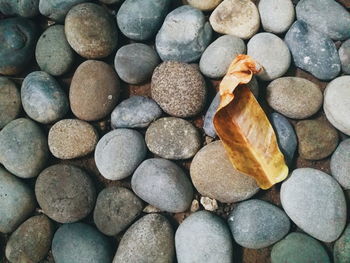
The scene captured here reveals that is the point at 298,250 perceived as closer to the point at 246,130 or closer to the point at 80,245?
the point at 246,130

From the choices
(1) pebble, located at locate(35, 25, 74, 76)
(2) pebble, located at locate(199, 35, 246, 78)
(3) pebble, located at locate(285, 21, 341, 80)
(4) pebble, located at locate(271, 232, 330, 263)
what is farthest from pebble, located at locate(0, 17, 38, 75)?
(4) pebble, located at locate(271, 232, 330, 263)

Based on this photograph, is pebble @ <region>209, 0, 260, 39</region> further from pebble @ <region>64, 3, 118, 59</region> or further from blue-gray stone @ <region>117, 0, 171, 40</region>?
pebble @ <region>64, 3, 118, 59</region>

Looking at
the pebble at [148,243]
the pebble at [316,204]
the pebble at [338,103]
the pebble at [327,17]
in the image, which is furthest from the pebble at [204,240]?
the pebble at [327,17]

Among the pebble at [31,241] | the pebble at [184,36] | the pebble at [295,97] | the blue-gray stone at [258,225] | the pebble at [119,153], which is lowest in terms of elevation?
the pebble at [31,241]

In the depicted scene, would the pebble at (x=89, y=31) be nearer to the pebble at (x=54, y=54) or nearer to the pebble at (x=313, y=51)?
the pebble at (x=54, y=54)

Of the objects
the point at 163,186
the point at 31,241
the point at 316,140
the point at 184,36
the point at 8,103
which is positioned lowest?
the point at 31,241

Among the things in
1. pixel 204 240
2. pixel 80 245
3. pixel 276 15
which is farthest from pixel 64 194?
pixel 276 15

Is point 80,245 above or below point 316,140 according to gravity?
below
